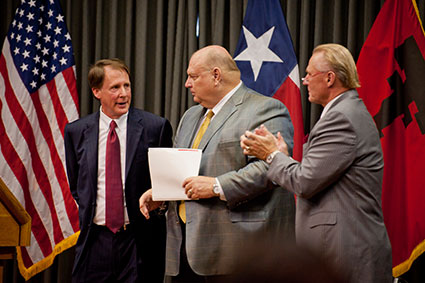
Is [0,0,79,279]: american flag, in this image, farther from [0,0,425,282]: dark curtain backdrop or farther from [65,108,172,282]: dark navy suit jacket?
[65,108,172,282]: dark navy suit jacket

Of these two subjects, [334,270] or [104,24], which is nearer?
[334,270]

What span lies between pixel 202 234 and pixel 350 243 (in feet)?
2.43

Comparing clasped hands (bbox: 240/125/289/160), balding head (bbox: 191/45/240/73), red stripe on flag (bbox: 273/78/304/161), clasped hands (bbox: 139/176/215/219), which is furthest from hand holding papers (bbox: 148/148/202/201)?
red stripe on flag (bbox: 273/78/304/161)

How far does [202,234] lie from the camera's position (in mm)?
2684

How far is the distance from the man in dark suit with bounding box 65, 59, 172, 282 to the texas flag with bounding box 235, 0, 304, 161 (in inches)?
45.7

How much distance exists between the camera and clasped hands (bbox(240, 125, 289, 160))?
252 centimetres

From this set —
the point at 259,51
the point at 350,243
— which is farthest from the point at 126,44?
the point at 350,243

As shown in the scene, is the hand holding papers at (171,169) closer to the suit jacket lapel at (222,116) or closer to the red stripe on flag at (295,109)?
the suit jacket lapel at (222,116)

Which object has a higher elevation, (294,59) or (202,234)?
(294,59)

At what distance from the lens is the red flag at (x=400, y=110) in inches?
149

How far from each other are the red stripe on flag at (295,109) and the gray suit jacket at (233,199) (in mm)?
1367

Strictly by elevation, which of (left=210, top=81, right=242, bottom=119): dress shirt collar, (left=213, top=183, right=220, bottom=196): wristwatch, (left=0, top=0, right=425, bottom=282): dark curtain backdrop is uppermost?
(left=0, top=0, right=425, bottom=282): dark curtain backdrop

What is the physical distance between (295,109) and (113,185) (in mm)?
1683

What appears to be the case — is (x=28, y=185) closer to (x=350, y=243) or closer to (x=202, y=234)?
(x=202, y=234)
